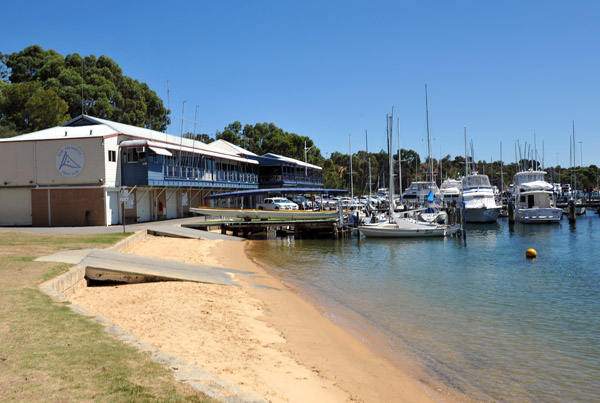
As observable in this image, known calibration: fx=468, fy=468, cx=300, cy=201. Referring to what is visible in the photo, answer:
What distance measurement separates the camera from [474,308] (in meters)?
16.7

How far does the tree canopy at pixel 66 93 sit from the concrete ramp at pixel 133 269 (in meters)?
41.2

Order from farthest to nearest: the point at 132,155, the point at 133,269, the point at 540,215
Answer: the point at 540,215 → the point at 132,155 → the point at 133,269

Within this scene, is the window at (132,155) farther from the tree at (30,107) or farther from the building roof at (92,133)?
the tree at (30,107)

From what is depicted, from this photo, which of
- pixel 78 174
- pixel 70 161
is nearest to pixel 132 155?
pixel 78 174

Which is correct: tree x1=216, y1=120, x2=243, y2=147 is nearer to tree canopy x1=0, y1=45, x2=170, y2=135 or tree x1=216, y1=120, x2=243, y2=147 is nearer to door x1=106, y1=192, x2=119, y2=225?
tree canopy x1=0, y1=45, x2=170, y2=135

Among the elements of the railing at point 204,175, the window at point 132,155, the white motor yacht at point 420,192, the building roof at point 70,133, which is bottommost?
the white motor yacht at point 420,192

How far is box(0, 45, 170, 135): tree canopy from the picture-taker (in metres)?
53.8

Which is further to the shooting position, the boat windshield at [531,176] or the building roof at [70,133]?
the boat windshield at [531,176]

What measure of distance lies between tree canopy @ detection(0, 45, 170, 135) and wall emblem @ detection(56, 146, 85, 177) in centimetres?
1910

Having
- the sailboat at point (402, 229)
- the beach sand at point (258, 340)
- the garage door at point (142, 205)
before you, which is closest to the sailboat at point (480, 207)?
the sailboat at point (402, 229)

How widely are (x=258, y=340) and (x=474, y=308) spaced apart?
9.07 meters

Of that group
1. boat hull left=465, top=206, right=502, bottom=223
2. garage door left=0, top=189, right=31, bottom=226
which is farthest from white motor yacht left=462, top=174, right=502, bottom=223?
garage door left=0, top=189, right=31, bottom=226

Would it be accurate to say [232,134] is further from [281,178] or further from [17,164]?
[17,164]

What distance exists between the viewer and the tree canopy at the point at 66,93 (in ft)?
177
